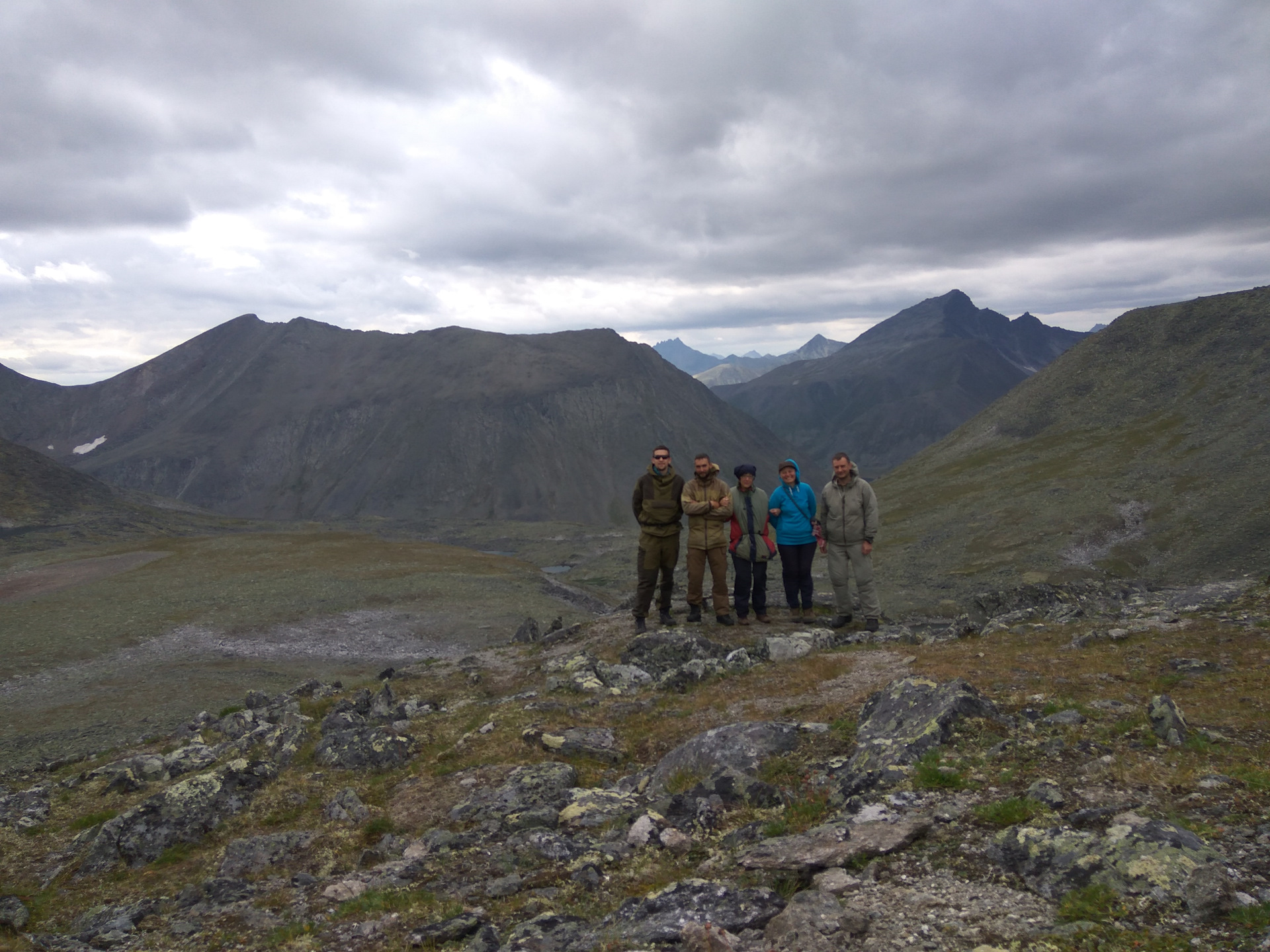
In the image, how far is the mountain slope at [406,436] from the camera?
158250 millimetres

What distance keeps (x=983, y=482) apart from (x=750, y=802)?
70.9 m

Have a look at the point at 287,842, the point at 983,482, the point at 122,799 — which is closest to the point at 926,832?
the point at 287,842

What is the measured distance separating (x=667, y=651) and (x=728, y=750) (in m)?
6.80

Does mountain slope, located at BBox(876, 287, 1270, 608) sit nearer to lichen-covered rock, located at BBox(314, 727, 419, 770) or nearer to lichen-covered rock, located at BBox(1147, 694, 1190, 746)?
lichen-covered rock, located at BBox(314, 727, 419, 770)

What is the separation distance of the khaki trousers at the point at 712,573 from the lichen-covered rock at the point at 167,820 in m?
9.34

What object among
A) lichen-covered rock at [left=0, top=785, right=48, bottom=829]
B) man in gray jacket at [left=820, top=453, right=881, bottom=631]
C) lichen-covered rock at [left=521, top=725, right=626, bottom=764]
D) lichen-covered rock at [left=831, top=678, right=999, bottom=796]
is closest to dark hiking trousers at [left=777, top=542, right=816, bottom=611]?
man in gray jacket at [left=820, top=453, right=881, bottom=631]

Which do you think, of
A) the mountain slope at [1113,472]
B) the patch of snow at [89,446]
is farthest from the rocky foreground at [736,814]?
the patch of snow at [89,446]

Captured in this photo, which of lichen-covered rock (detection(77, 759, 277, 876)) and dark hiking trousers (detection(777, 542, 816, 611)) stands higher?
dark hiking trousers (detection(777, 542, 816, 611))

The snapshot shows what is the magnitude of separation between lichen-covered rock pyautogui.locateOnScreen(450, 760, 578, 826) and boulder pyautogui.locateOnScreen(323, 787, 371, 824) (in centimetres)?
150

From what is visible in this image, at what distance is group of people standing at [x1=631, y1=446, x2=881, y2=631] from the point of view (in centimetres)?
1570

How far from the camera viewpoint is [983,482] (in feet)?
231

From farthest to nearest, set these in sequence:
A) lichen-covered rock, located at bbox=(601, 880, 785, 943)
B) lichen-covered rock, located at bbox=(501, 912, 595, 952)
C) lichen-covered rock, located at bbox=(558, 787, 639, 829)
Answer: lichen-covered rock, located at bbox=(558, 787, 639, 829) < lichen-covered rock, located at bbox=(501, 912, 595, 952) < lichen-covered rock, located at bbox=(601, 880, 785, 943)

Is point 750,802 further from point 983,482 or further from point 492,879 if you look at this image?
point 983,482

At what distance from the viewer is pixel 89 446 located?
18700 centimetres
